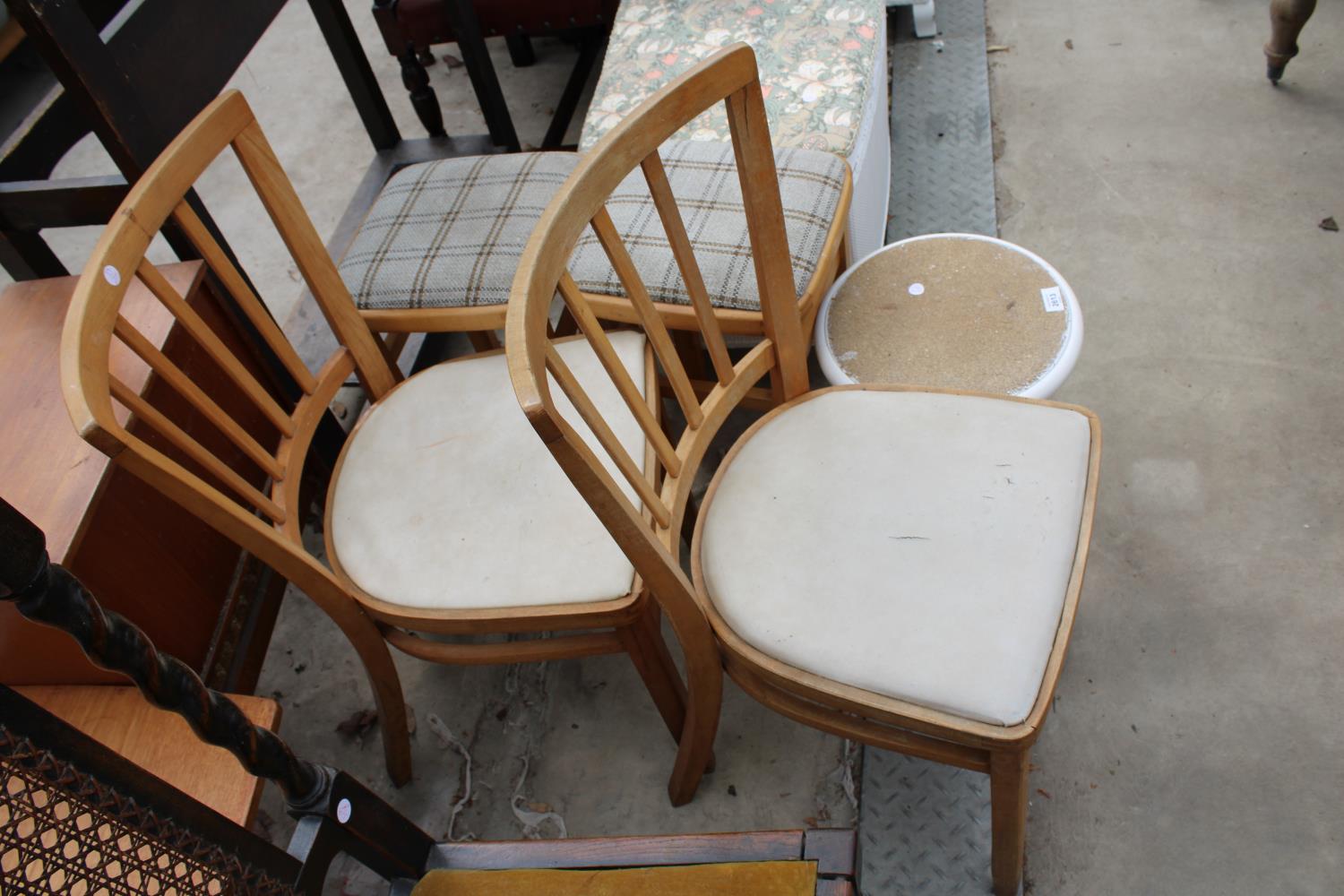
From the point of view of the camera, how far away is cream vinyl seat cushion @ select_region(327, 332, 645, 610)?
Result: 133 centimetres

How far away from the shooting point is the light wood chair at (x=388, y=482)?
3.93 ft

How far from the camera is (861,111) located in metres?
1.89

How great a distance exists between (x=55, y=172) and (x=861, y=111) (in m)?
2.77

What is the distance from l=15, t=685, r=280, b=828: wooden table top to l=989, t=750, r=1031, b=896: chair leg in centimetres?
87

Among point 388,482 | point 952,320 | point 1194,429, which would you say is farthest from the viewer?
point 1194,429

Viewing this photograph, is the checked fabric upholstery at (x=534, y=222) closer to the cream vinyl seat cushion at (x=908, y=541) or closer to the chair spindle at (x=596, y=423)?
the cream vinyl seat cushion at (x=908, y=541)

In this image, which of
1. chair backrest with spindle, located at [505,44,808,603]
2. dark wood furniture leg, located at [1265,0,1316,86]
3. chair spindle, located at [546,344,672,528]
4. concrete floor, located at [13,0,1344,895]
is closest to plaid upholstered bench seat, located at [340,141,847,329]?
chair backrest with spindle, located at [505,44,808,603]

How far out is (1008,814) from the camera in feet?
4.15

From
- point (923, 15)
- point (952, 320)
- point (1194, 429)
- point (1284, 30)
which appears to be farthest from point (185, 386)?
point (1284, 30)

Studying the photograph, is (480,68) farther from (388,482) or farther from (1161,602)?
(1161,602)

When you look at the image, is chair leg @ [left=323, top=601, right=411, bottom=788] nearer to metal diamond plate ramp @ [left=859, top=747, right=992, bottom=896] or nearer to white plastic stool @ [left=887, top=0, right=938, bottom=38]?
metal diamond plate ramp @ [left=859, top=747, right=992, bottom=896]

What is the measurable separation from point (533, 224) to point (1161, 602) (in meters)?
1.28

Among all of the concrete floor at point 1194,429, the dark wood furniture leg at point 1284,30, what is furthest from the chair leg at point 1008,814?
the dark wood furniture leg at point 1284,30

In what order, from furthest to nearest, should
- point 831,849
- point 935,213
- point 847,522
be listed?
point 935,213
point 847,522
point 831,849
